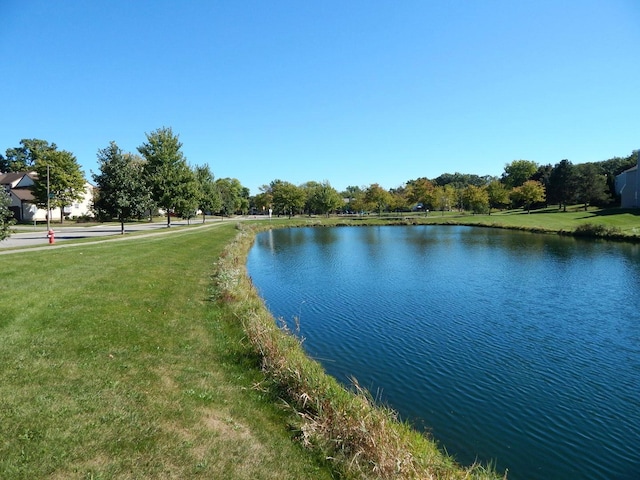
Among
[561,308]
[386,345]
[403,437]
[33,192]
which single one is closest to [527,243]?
[561,308]

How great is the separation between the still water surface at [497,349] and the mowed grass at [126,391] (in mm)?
4049

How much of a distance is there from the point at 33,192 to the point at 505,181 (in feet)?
448

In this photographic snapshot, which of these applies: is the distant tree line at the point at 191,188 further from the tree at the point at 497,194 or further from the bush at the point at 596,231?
the bush at the point at 596,231

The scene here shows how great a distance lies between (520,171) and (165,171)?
389ft

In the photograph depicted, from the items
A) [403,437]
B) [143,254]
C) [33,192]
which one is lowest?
[403,437]

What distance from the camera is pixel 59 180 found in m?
62.2

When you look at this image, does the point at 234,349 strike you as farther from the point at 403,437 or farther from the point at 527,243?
the point at 527,243

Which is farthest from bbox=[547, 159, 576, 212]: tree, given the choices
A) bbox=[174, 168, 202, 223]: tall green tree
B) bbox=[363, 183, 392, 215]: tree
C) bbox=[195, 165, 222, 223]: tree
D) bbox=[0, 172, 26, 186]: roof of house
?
bbox=[0, 172, 26, 186]: roof of house

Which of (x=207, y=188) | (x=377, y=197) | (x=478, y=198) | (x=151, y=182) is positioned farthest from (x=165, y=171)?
(x=478, y=198)

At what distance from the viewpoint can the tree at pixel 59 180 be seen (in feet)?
198

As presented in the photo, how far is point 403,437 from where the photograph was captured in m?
7.57

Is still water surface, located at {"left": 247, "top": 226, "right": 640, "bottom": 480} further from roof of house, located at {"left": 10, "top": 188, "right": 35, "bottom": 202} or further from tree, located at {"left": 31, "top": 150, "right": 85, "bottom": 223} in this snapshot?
roof of house, located at {"left": 10, "top": 188, "right": 35, "bottom": 202}

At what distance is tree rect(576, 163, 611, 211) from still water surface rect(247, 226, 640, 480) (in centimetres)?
5966

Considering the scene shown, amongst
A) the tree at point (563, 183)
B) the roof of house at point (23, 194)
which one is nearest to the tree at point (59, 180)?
the roof of house at point (23, 194)
